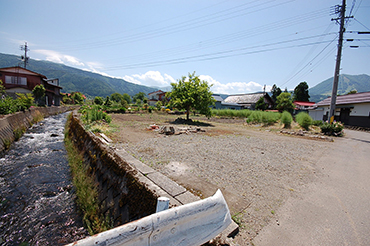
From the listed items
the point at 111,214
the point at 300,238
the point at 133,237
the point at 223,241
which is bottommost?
the point at 111,214

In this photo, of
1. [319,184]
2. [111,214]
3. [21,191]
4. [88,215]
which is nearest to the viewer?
[111,214]

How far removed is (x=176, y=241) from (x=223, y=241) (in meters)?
0.76

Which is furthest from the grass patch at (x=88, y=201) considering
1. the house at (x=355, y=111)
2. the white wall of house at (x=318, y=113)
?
the white wall of house at (x=318, y=113)

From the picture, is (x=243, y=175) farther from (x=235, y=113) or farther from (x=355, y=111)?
(x=235, y=113)

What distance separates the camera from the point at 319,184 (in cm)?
375

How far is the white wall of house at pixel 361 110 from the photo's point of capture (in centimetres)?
1700

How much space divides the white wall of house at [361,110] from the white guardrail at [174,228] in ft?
78.4

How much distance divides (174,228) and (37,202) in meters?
4.46

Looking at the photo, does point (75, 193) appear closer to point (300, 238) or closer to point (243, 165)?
point (243, 165)

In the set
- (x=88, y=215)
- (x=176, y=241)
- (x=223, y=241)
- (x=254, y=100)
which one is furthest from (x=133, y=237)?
(x=254, y=100)

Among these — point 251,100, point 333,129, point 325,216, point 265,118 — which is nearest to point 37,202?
point 325,216

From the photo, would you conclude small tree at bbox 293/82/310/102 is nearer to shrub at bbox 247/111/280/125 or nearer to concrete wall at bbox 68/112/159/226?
shrub at bbox 247/111/280/125

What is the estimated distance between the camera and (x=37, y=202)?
389 centimetres

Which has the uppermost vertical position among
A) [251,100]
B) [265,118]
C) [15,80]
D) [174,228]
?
[251,100]
